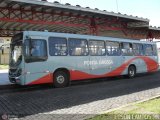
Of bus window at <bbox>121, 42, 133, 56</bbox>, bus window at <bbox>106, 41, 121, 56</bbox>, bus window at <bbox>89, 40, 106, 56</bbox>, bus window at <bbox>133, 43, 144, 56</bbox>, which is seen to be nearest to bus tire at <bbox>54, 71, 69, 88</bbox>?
bus window at <bbox>89, 40, 106, 56</bbox>

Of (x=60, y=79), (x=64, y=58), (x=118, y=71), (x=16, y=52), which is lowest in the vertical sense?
(x=60, y=79)

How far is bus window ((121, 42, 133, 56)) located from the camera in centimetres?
2000

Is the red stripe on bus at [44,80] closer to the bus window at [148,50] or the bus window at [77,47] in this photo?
the bus window at [77,47]

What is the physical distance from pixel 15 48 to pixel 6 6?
496cm

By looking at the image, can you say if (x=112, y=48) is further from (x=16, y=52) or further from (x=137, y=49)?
(x=16, y=52)

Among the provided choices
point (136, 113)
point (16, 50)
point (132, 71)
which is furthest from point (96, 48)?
point (136, 113)

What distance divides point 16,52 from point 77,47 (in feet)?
11.4

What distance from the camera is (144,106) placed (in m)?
9.11

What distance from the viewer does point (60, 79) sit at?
51.0ft

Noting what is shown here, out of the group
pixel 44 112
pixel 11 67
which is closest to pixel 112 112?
pixel 44 112

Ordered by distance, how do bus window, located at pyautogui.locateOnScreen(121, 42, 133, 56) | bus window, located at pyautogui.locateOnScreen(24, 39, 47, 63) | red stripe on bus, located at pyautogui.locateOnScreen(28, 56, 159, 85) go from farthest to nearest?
bus window, located at pyautogui.locateOnScreen(121, 42, 133, 56)
red stripe on bus, located at pyautogui.locateOnScreen(28, 56, 159, 85)
bus window, located at pyautogui.locateOnScreen(24, 39, 47, 63)

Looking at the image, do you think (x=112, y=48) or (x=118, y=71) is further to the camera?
(x=118, y=71)

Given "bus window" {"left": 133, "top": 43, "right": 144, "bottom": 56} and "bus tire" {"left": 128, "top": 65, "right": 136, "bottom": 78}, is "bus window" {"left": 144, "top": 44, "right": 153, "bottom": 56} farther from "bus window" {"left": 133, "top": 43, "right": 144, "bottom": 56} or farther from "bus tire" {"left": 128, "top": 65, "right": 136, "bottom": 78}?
"bus tire" {"left": 128, "top": 65, "right": 136, "bottom": 78}

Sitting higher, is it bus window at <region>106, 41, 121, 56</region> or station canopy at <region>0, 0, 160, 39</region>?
station canopy at <region>0, 0, 160, 39</region>
